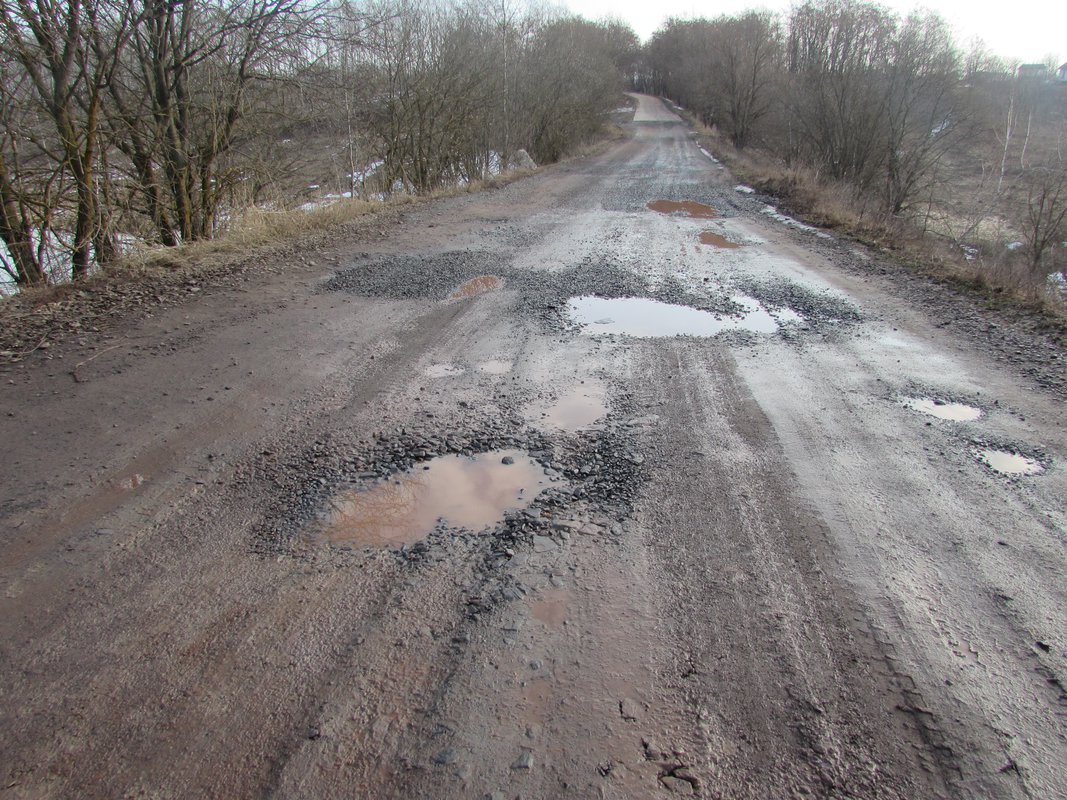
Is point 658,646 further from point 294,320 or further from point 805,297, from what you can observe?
point 805,297

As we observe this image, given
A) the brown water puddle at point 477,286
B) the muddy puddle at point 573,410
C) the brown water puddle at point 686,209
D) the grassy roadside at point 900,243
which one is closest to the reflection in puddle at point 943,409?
the muddy puddle at point 573,410

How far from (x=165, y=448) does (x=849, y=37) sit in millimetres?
19841

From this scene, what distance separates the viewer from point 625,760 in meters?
1.93

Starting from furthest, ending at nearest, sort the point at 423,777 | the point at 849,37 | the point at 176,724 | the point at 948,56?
the point at 849,37
the point at 948,56
the point at 176,724
the point at 423,777

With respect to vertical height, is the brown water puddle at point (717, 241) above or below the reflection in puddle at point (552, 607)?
above

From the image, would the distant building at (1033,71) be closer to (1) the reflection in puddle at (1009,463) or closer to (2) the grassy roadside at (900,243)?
(2) the grassy roadside at (900,243)

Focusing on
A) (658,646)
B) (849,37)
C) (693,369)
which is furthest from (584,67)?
(658,646)

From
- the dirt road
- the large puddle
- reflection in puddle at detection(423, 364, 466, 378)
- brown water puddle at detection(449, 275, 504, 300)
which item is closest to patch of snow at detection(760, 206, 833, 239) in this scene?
the large puddle

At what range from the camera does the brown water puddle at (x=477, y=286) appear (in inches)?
277

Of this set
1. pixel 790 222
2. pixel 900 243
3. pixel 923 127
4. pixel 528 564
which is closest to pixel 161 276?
pixel 528 564

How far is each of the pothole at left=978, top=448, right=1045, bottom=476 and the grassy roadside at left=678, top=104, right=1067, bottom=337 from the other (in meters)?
3.08

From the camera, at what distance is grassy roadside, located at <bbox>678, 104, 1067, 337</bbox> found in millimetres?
6957

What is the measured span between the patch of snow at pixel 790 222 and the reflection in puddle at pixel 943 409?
7.26 m

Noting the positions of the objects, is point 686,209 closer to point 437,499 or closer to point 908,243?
point 908,243
